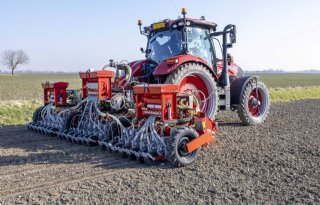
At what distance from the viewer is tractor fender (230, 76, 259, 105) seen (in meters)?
8.12

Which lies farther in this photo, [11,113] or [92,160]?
[11,113]

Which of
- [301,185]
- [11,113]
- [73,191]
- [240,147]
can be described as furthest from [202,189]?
[11,113]

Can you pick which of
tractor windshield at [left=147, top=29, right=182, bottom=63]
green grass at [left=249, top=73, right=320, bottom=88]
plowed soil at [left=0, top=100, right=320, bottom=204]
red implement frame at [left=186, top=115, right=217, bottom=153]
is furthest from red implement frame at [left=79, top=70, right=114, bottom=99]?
green grass at [left=249, top=73, right=320, bottom=88]

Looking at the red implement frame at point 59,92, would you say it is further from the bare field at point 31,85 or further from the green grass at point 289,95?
the green grass at point 289,95

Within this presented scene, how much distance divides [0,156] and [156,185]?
289 cm

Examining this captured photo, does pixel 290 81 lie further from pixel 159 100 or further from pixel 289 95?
pixel 159 100

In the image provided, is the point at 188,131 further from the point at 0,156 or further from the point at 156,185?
the point at 0,156

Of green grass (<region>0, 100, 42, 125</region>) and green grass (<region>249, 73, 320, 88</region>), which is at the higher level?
green grass (<region>249, 73, 320, 88</region>)

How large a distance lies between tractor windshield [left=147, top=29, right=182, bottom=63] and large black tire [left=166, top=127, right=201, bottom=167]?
2579 mm

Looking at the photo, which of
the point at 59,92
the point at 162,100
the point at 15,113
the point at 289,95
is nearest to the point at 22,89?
the point at 15,113

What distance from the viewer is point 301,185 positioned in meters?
4.12

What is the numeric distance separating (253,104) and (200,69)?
2303mm

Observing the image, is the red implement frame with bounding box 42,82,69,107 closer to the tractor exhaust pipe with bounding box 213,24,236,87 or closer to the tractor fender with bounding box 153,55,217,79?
the tractor fender with bounding box 153,55,217,79

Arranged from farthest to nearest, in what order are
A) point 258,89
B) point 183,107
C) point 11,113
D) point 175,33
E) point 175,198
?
point 11,113 → point 258,89 → point 175,33 → point 183,107 → point 175,198
